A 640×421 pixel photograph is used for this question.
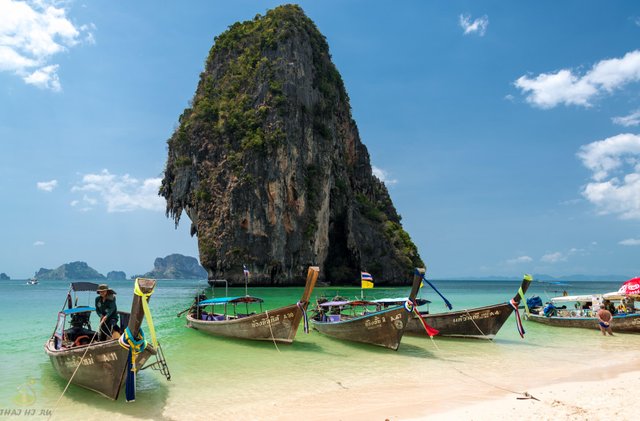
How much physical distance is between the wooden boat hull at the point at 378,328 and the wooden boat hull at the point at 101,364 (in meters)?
7.63

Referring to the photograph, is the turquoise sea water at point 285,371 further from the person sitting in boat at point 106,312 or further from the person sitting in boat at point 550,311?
the person sitting in boat at point 550,311

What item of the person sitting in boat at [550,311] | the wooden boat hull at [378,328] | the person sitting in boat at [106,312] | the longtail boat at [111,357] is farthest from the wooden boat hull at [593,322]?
the person sitting in boat at [106,312]

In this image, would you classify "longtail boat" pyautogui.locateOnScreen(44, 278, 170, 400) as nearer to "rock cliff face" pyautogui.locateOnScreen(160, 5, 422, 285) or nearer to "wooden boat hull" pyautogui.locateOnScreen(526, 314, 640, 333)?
"wooden boat hull" pyautogui.locateOnScreen(526, 314, 640, 333)

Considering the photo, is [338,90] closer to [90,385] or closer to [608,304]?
[608,304]

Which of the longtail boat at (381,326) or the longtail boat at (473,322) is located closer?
the longtail boat at (381,326)

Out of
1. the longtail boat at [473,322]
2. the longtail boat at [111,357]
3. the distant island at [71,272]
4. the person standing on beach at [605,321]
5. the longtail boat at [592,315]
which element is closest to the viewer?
the longtail boat at [111,357]

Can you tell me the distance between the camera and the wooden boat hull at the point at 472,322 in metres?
15.9

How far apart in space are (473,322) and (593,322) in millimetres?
7541

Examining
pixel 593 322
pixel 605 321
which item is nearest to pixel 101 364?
pixel 605 321

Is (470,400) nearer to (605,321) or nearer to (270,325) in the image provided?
(270,325)

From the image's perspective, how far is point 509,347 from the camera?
1508cm

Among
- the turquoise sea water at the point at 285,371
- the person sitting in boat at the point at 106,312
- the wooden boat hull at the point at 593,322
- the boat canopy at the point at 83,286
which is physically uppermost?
the boat canopy at the point at 83,286

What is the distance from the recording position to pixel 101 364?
849cm

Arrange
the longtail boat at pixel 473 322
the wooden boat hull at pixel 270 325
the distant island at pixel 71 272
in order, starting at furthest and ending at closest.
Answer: the distant island at pixel 71 272, the longtail boat at pixel 473 322, the wooden boat hull at pixel 270 325
